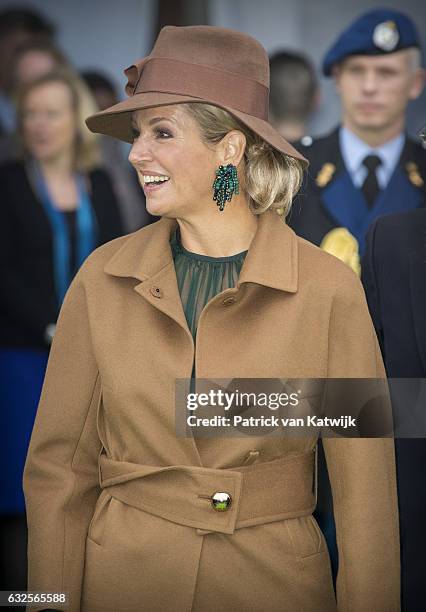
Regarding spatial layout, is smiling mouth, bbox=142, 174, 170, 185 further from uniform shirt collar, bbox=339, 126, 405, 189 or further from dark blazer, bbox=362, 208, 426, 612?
uniform shirt collar, bbox=339, 126, 405, 189

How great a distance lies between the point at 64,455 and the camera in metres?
2.57

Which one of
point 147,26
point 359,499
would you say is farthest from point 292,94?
point 359,499

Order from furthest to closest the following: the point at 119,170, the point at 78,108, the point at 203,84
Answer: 1. the point at 119,170
2. the point at 78,108
3. the point at 203,84

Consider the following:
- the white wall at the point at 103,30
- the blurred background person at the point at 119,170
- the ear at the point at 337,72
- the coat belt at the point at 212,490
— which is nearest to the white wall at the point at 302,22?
the white wall at the point at 103,30

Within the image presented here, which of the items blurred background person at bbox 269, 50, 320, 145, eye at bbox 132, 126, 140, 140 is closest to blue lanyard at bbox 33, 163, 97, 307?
blurred background person at bbox 269, 50, 320, 145

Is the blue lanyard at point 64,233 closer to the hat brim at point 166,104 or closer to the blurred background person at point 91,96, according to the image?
the blurred background person at point 91,96

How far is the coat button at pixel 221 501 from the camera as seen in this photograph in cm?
242

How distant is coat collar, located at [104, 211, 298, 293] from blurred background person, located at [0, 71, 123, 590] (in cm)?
188

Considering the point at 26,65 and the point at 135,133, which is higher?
the point at 26,65

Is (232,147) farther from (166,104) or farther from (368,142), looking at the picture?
(368,142)

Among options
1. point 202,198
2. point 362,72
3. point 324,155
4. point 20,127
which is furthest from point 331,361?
point 20,127

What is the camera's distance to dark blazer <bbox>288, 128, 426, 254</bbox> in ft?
11.8

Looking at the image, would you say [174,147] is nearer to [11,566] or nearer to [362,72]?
[362,72]

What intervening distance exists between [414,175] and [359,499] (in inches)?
68.6
